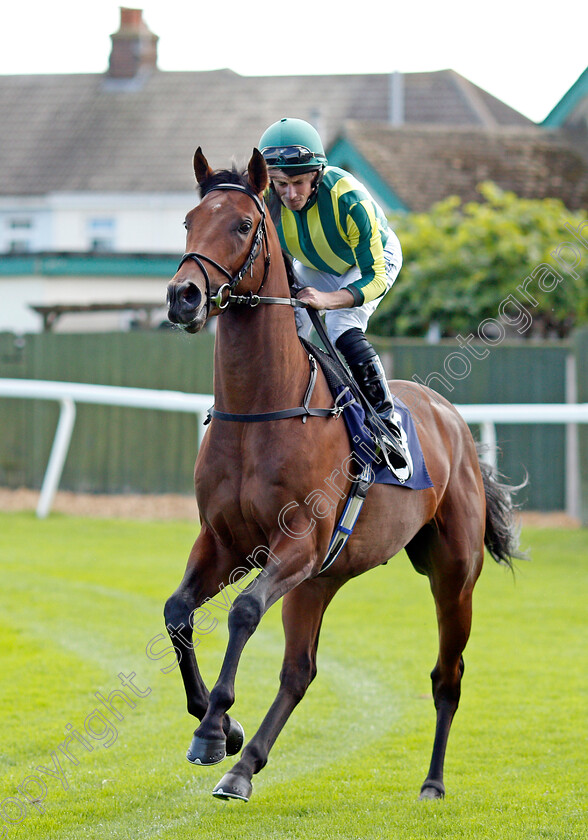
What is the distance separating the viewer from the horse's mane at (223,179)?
3750 mm

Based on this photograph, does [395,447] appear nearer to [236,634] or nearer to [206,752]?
[236,634]

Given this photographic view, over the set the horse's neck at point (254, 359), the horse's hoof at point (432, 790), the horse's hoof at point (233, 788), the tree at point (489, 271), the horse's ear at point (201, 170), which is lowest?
the horse's hoof at point (432, 790)

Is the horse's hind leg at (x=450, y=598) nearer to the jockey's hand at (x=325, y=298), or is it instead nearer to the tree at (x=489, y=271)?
the jockey's hand at (x=325, y=298)

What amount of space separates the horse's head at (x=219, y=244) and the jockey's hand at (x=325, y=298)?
0.24 meters

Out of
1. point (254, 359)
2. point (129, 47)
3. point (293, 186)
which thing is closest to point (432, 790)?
point (254, 359)

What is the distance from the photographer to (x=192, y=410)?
10.5 m

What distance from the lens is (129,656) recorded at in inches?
257

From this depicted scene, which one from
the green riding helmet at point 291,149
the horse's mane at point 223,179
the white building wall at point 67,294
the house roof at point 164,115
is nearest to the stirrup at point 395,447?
the green riding helmet at point 291,149

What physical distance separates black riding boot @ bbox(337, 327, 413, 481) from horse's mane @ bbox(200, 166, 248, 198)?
34.9 inches

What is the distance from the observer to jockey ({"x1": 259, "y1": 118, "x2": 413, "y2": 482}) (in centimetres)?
404

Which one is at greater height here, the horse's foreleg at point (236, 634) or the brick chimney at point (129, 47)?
the brick chimney at point (129, 47)

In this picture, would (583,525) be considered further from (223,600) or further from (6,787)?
(6,787)

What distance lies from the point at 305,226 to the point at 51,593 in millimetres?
4693

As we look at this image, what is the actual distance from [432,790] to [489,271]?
9135 mm
